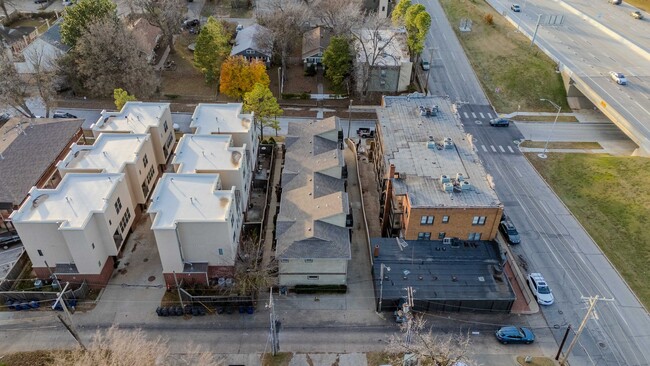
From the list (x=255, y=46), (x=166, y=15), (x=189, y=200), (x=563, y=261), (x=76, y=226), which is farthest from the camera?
(x=166, y=15)

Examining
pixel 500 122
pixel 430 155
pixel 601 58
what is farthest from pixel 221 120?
pixel 601 58

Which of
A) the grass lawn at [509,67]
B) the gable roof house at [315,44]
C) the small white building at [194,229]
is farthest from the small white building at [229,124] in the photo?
the grass lawn at [509,67]

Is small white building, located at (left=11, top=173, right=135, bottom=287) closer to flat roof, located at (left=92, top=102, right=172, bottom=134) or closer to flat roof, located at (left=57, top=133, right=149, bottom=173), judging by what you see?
flat roof, located at (left=57, top=133, right=149, bottom=173)

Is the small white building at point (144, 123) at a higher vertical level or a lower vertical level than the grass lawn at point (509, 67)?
higher

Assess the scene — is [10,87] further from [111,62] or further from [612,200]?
[612,200]

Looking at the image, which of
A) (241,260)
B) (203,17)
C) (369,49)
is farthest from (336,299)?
(203,17)

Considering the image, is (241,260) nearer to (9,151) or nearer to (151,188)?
(151,188)

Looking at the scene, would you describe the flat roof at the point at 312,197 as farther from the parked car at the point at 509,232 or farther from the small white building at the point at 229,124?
the parked car at the point at 509,232
